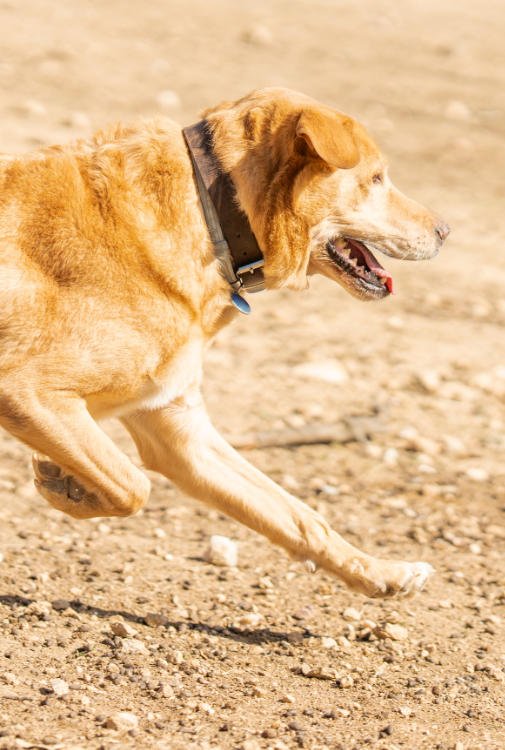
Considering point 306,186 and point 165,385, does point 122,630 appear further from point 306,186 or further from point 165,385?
point 306,186

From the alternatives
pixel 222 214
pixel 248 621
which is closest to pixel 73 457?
pixel 248 621

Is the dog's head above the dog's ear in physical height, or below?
below

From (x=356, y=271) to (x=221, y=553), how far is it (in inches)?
54.4

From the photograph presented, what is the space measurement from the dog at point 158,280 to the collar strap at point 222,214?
0.04 ft

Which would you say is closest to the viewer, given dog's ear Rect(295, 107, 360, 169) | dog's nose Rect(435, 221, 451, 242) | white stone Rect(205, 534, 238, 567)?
dog's ear Rect(295, 107, 360, 169)

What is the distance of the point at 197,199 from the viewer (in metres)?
4.46

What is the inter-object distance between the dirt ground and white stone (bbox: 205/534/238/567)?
0.05 m

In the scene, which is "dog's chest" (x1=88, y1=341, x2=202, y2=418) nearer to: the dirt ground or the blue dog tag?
the blue dog tag

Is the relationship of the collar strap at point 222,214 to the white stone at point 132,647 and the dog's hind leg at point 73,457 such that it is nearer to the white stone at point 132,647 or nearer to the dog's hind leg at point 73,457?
the dog's hind leg at point 73,457

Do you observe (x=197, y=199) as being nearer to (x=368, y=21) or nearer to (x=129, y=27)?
(x=129, y=27)

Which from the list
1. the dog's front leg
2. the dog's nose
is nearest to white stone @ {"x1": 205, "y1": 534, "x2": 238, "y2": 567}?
the dog's front leg

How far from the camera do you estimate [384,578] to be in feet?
15.2

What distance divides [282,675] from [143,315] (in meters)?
1.42

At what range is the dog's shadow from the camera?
4539 mm
